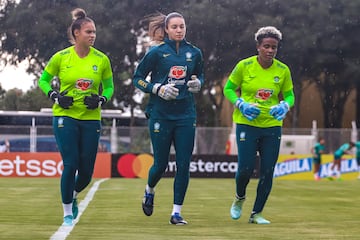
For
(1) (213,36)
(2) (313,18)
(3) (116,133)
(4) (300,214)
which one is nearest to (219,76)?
(1) (213,36)

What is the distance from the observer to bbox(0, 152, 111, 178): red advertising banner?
31308 mm

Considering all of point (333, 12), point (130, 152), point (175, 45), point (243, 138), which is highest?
point (333, 12)

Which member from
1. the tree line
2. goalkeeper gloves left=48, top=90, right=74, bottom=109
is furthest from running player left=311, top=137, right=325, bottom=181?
goalkeeper gloves left=48, top=90, right=74, bottom=109

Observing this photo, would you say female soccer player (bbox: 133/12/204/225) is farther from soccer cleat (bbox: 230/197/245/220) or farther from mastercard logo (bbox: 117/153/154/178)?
mastercard logo (bbox: 117/153/154/178)

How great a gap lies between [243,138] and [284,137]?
27.8 metres

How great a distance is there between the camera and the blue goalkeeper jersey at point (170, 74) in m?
9.46

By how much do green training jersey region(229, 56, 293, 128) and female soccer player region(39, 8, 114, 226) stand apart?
4.68 ft

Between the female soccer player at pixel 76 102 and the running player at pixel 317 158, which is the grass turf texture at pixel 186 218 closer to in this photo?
the female soccer player at pixel 76 102

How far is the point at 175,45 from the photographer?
9.52 meters

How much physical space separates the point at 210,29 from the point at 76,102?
109ft

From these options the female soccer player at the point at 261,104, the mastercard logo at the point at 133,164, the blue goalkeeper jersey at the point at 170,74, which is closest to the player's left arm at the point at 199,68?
the blue goalkeeper jersey at the point at 170,74

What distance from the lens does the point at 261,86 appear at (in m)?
9.62

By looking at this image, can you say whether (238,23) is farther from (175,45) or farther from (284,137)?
(175,45)

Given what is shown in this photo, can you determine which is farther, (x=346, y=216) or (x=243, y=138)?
(x=346, y=216)
